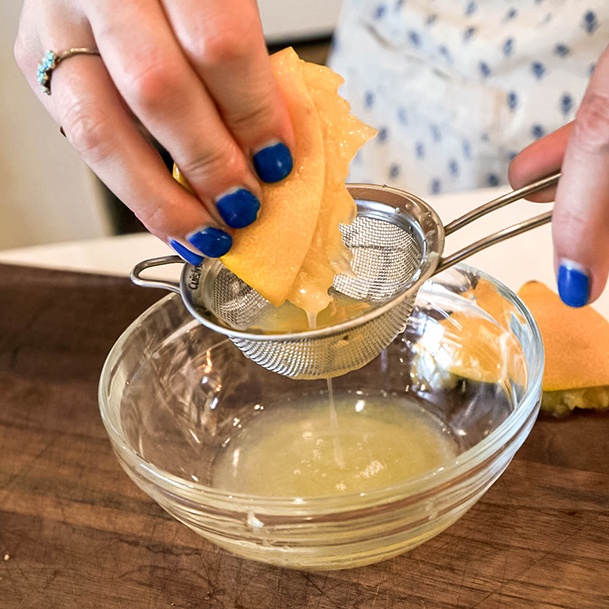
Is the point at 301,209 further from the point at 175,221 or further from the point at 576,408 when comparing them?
the point at 576,408

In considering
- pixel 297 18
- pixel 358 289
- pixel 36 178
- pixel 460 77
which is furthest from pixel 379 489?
pixel 36 178

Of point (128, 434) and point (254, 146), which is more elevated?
point (254, 146)

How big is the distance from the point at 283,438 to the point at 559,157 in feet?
1.26

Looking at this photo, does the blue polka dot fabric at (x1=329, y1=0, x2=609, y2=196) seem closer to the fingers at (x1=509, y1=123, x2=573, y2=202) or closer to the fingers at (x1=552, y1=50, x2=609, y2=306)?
the fingers at (x1=509, y1=123, x2=573, y2=202)

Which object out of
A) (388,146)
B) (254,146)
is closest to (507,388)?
(254,146)

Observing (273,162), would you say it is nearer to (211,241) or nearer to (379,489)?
(211,241)

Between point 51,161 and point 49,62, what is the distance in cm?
157

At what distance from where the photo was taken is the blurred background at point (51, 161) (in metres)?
2.03

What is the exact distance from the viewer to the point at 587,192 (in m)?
0.49

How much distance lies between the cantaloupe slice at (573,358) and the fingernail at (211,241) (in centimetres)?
36

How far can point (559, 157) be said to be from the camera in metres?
0.64

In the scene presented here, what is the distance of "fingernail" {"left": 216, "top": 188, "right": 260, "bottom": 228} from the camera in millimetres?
583

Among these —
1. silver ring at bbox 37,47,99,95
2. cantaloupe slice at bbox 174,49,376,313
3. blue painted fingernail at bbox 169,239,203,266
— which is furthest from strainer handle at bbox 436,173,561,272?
silver ring at bbox 37,47,99,95

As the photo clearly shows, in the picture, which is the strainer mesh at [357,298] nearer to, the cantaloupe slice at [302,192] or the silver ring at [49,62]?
the cantaloupe slice at [302,192]
